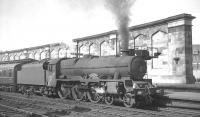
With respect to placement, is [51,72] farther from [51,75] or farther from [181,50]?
[181,50]

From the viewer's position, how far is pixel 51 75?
16312 millimetres

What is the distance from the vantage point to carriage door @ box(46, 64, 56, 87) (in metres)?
16.0

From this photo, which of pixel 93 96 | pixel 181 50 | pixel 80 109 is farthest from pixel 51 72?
pixel 181 50

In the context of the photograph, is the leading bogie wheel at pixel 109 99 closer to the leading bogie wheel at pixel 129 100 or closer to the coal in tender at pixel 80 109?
the leading bogie wheel at pixel 129 100

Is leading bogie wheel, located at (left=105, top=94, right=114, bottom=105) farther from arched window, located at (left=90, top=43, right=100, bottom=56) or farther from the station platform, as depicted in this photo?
arched window, located at (left=90, top=43, right=100, bottom=56)

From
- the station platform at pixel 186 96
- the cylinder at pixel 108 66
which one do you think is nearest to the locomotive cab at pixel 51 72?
the cylinder at pixel 108 66

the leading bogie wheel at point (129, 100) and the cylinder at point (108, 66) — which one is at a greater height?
the cylinder at point (108, 66)

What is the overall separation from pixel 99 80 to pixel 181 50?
10.8 m

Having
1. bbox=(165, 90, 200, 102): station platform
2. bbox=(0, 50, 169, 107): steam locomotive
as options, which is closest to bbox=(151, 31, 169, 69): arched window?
bbox=(165, 90, 200, 102): station platform

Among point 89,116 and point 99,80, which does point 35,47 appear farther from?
point 89,116

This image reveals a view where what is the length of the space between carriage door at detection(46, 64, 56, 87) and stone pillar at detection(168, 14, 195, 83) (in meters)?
10.7

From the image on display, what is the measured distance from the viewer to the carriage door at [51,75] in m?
16.0

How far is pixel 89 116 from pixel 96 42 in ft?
66.4

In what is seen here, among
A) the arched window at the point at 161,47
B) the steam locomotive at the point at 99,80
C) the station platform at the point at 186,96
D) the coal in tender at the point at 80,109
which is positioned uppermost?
the arched window at the point at 161,47
